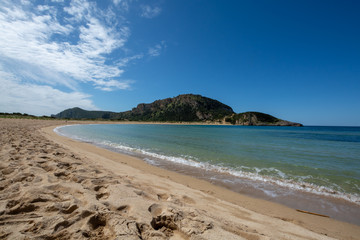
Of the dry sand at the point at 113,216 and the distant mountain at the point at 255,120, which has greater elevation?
the distant mountain at the point at 255,120

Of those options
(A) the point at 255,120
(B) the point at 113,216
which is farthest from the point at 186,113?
(B) the point at 113,216

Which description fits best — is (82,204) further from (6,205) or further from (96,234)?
(6,205)

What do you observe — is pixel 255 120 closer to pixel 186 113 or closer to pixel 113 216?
pixel 186 113

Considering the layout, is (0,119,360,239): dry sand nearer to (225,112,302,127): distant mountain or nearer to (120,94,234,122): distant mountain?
(225,112,302,127): distant mountain

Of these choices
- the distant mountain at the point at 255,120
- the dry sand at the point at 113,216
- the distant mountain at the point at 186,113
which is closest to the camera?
the dry sand at the point at 113,216

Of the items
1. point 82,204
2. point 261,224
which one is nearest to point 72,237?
point 82,204

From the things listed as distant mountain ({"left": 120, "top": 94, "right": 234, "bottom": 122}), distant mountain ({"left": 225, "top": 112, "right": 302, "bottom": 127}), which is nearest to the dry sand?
distant mountain ({"left": 225, "top": 112, "right": 302, "bottom": 127})

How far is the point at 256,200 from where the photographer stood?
5246mm

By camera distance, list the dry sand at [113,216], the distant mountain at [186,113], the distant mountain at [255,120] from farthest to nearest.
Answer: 1. the distant mountain at [186,113]
2. the distant mountain at [255,120]
3. the dry sand at [113,216]

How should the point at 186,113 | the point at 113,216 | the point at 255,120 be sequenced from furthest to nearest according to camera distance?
A: the point at 186,113 < the point at 255,120 < the point at 113,216

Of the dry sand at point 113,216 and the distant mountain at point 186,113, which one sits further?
the distant mountain at point 186,113

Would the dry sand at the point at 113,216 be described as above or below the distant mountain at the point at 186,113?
below

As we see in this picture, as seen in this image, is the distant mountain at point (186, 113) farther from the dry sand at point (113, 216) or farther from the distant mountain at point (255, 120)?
the dry sand at point (113, 216)

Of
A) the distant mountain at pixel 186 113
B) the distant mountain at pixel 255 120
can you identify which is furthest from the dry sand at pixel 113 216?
the distant mountain at pixel 186 113
